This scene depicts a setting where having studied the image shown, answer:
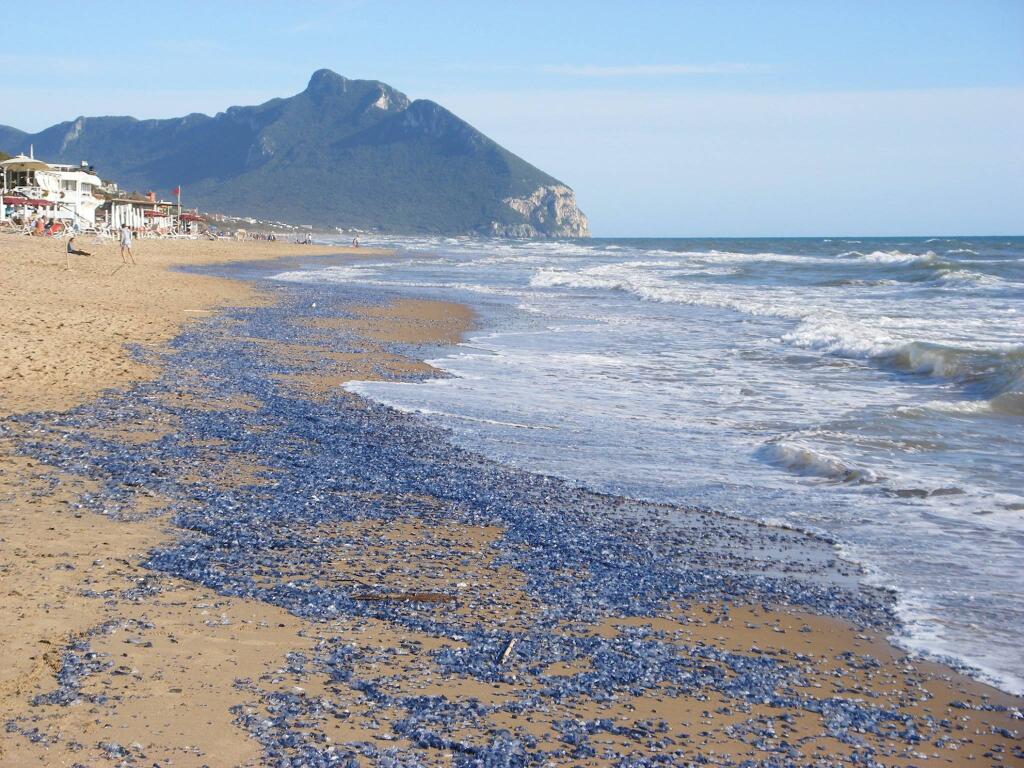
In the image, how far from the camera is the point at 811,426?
440 inches

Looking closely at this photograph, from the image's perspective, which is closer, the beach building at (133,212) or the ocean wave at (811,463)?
the ocean wave at (811,463)

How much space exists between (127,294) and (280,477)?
Answer: 16.2 metres

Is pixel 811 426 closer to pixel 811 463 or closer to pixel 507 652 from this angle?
pixel 811 463

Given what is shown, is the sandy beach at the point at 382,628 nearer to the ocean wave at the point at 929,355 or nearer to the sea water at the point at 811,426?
the sea water at the point at 811,426

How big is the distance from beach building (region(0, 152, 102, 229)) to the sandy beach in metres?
54.8

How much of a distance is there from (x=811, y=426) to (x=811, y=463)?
190 cm

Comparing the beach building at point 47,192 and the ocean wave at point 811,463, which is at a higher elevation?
the beach building at point 47,192

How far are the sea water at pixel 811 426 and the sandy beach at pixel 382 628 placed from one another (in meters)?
0.62

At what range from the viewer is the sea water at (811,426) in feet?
21.9

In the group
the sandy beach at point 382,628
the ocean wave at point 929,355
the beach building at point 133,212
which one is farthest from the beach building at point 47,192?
the sandy beach at point 382,628

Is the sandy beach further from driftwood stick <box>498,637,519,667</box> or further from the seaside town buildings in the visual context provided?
the seaside town buildings

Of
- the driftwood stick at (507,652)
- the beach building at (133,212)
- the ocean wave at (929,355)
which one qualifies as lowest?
the driftwood stick at (507,652)

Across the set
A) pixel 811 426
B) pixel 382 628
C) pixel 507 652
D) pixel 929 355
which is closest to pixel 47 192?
pixel 929 355

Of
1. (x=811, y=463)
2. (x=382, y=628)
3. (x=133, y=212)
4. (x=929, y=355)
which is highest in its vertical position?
(x=133, y=212)
